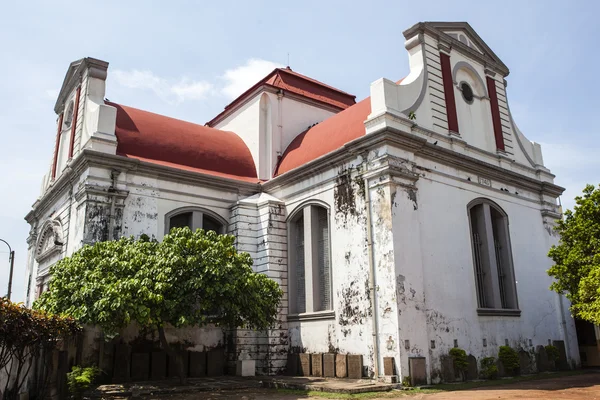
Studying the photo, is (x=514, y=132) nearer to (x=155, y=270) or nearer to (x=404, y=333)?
(x=404, y=333)

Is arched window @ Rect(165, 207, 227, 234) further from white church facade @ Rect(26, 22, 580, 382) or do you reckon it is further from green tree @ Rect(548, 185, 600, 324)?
green tree @ Rect(548, 185, 600, 324)

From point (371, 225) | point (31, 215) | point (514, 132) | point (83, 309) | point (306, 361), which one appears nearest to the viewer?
point (83, 309)

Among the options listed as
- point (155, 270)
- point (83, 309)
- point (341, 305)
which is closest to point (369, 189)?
point (341, 305)

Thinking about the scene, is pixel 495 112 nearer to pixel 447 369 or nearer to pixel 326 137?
pixel 326 137

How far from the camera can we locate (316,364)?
15.8 meters

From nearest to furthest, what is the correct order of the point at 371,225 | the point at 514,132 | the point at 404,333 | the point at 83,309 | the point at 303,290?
the point at 83,309, the point at 404,333, the point at 371,225, the point at 303,290, the point at 514,132

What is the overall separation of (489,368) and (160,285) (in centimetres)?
967

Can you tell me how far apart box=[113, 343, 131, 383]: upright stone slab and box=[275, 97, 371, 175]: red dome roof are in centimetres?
795

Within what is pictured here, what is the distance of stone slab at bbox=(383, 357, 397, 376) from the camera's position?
13.5 m

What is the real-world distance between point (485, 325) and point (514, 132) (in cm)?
813

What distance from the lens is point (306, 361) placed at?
16.2m

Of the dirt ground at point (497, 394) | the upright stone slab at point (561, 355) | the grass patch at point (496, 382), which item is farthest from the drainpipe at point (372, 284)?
the upright stone slab at point (561, 355)

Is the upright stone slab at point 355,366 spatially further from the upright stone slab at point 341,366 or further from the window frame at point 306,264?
the window frame at point 306,264

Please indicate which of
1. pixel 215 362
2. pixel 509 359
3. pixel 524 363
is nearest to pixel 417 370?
pixel 509 359
